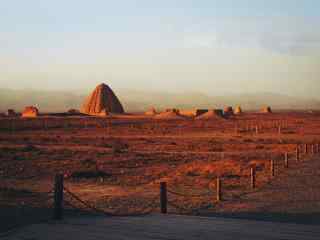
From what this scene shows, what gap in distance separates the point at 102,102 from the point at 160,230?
160499mm

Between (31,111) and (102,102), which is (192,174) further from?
(102,102)

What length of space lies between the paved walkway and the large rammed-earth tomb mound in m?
153

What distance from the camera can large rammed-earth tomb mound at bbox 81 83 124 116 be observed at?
16419cm

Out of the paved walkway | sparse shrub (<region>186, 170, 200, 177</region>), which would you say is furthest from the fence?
sparse shrub (<region>186, 170, 200, 177</region>)

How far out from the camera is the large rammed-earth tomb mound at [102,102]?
164188 mm

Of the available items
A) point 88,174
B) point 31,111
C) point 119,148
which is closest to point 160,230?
point 88,174

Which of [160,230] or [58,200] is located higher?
[58,200]

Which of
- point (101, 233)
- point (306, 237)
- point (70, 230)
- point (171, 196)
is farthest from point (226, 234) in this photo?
point (171, 196)

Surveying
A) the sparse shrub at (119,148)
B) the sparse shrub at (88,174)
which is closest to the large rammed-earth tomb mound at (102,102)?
the sparse shrub at (119,148)

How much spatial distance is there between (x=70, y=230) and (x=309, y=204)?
6.33 metres

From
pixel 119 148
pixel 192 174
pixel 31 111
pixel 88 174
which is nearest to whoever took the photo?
pixel 88 174

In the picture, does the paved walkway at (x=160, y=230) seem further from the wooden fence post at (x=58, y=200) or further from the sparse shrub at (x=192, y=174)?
the sparse shrub at (x=192, y=174)

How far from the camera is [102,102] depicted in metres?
166

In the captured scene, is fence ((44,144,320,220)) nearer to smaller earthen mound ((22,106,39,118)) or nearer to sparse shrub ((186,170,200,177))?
sparse shrub ((186,170,200,177))
